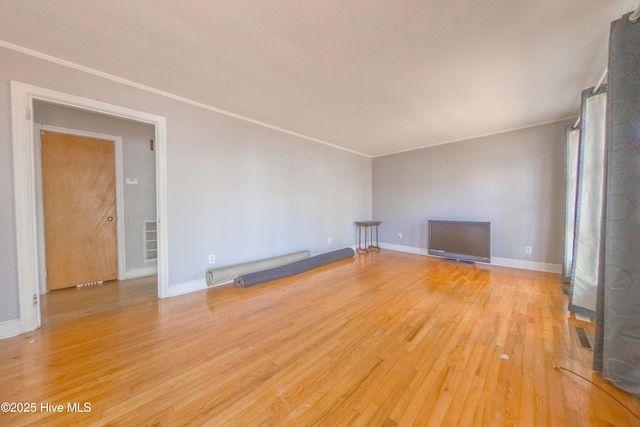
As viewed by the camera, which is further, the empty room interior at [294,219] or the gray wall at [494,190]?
the gray wall at [494,190]

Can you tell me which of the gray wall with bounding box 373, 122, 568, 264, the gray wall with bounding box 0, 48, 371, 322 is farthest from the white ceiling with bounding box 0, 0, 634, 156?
the gray wall with bounding box 373, 122, 568, 264

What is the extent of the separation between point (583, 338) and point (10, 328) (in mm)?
4725

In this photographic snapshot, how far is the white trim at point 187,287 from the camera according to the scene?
2.68m

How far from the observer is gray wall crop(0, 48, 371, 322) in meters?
1.85

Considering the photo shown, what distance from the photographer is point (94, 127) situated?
10.1 feet

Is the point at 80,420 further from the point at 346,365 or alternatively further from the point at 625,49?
the point at 625,49

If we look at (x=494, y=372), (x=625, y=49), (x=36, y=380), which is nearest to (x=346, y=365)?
(x=494, y=372)

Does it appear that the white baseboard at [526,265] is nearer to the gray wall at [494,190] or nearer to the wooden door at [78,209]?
the gray wall at [494,190]

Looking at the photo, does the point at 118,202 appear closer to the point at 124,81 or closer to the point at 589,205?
the point at 124,81

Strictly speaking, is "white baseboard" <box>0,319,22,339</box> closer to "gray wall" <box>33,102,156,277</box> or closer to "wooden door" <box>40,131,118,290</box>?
"wooden door" <box>40,131,118,290</box>

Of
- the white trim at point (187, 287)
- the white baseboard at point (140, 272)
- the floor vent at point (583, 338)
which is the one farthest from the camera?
the white baseboard at point (140, 272)

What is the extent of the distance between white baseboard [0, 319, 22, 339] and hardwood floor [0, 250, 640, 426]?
86 millimetres

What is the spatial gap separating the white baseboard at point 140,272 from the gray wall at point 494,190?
15.9 feet

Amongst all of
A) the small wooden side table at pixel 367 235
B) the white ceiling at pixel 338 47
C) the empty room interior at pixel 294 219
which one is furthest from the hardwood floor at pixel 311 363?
the small wooden side table at pixel 367 235
